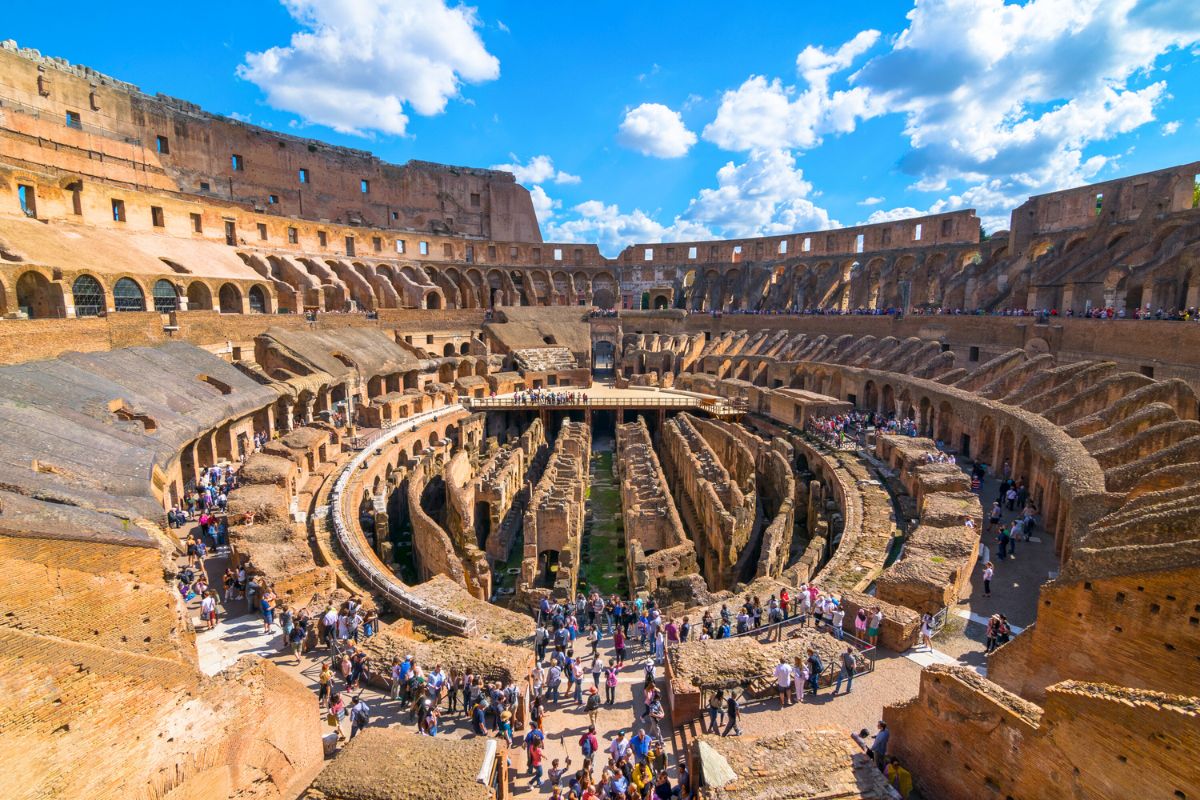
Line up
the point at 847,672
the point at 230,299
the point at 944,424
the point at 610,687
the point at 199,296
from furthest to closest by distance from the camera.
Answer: the point at 230,299 < the point at 199,296 < the point at 944,424 < the point at 610,687 < the point at 847,672

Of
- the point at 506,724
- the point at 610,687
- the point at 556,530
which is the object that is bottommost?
the point at 556,530

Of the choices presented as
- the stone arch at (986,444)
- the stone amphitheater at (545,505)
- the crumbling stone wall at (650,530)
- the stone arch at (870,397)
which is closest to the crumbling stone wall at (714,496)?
the stone amphitheater at (545,505)

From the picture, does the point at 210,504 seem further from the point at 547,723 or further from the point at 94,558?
the point at 547,723

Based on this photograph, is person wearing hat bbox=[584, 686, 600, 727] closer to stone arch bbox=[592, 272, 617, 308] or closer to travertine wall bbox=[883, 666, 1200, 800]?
travertine wall bbox=[883, 666, 1200, 800]

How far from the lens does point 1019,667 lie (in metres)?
9.28

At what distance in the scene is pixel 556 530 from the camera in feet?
60.5

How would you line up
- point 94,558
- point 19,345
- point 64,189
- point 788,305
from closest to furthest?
point 94,558, point 19,345, point 64,189, point 788,305


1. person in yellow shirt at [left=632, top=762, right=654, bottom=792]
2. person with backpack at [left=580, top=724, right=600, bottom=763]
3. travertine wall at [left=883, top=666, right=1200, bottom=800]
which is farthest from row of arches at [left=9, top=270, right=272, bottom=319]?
travertine wall at [left=883, top=666, right=1200, bottom=800]

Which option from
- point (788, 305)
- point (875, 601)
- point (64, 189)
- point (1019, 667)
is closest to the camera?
point (1019, 667)

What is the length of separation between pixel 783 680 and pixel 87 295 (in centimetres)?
2655

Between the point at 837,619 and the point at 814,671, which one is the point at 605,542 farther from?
the point at 814,671

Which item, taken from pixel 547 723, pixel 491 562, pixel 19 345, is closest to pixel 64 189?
pixel 19 345

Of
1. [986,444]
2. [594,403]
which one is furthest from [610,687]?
[594,403]

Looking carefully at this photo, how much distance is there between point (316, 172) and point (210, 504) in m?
38.5
